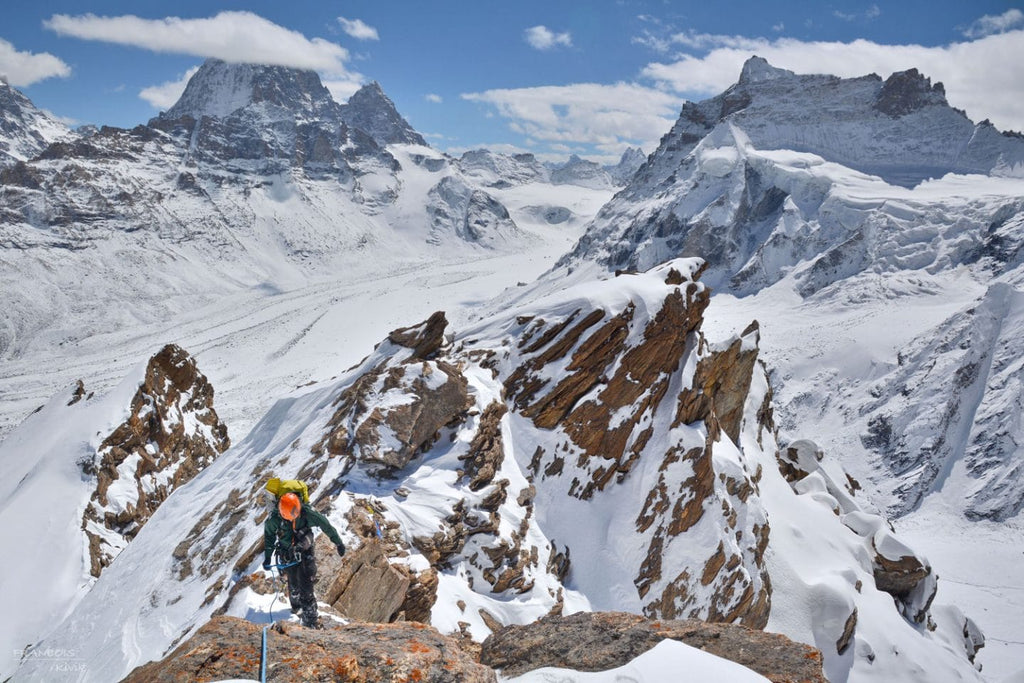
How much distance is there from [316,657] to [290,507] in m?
3.22

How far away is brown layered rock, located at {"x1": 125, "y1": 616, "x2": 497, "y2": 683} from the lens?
23.5 feet

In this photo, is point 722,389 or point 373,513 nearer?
point 373,513

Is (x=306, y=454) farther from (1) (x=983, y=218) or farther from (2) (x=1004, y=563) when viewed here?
(1) (x=983, y=218)

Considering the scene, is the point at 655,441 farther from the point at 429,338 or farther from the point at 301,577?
the point at 301,577

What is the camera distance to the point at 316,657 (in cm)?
761

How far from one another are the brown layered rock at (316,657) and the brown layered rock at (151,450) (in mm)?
27225

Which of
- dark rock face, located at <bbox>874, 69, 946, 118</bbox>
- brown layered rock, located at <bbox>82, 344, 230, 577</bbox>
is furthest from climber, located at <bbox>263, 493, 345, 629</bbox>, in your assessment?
dark rock face, located at <bbox>874, 69, 946, 118</bbox>

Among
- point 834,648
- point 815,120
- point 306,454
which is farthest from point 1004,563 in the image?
point 815,120

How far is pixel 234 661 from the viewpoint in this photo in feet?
24.0

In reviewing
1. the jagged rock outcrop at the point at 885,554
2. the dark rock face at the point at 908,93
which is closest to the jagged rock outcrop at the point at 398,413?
the jagged rock outcrop at the point at 885,554

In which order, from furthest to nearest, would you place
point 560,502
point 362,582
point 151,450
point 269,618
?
point 151,450 < point 560,502 < point 362,582 < point 269,618

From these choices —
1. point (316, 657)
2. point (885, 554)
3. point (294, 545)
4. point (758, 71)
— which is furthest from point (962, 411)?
point (758, 71)

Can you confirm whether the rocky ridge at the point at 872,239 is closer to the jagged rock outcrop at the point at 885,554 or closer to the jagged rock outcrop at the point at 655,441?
the jagged rock outcrop at the point at 885,554

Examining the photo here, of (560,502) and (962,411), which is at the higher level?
(962,411)
